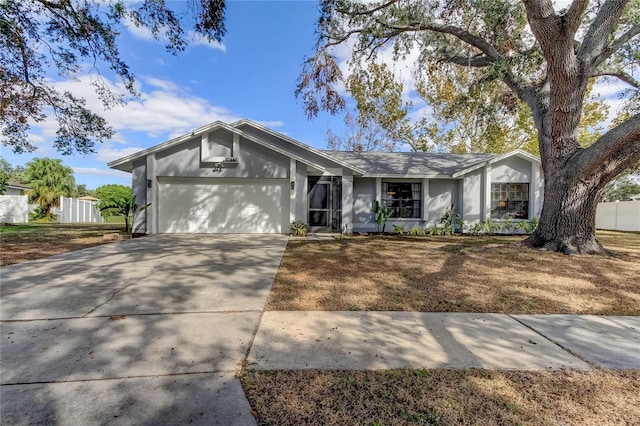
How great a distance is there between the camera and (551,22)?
309 inches

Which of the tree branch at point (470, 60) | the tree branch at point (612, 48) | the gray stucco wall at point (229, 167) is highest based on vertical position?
the tree branch at point (470, 60)

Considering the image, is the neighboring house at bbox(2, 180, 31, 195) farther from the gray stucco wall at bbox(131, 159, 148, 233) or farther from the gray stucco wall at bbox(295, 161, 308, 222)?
the gray stucco wall at bbox(295, 161, 308, 222)

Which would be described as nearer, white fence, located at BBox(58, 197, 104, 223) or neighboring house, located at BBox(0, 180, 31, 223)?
neighboring house, located at BBox(0, 180, 31, 223)

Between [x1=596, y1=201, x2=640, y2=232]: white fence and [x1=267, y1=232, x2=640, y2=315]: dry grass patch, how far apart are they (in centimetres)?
1265

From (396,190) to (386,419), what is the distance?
1365 centimetres

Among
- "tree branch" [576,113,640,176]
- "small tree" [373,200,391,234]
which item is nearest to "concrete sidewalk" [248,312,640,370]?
"tree branch" [576,113,640,176]

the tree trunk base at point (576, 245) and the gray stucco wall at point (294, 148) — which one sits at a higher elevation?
the gray stucco wall at point (294, 148)

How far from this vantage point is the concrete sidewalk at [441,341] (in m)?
2.86

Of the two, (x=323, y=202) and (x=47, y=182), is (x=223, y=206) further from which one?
(x=47, y=182)

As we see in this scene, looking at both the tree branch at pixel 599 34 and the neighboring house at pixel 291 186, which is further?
the neighboring house at pixel 291 186

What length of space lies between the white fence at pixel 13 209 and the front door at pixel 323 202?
1968 centimetres

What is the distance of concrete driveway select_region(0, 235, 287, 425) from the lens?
221 cm

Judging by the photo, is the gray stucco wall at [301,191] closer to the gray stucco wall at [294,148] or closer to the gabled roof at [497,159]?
the gray stucco wall at [294,148]

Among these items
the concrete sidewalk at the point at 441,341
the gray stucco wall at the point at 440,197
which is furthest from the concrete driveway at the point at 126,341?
the gray stucco wall at the point at 440,197
